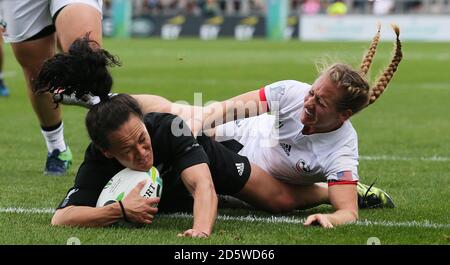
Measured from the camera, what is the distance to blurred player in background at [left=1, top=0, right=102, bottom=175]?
646 centimetres

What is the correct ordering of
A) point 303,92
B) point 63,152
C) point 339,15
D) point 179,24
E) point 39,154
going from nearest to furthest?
1. point 303,92
2. point 63,152
3. point 39,154
4. point 339,15
5. point 179,24

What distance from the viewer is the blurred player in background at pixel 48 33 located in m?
6.46

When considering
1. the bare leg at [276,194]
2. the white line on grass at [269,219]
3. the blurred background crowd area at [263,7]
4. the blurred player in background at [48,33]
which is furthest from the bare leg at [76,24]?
the blurred background crowd area at [263,7]

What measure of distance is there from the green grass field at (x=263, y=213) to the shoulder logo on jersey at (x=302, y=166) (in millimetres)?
296

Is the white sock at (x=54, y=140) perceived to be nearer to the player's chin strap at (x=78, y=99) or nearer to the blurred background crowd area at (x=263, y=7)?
the player's chin strap at (x=78, y=99)

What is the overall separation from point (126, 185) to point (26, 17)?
2369mm

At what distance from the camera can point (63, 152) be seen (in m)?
7.43

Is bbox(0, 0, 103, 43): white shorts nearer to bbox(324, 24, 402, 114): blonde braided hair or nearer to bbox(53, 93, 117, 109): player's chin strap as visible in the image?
bbox(53, 93, 117, 109): player's chin strap

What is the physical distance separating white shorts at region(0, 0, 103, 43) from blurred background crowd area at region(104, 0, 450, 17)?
1255 inches

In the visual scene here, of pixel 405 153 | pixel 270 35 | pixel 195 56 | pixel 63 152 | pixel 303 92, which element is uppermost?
pixel 303 92

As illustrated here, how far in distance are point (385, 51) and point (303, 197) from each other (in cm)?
1987

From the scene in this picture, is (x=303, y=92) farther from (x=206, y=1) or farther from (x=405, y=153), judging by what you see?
(x=206, y=1)

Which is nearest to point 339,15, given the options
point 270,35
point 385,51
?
point 270,35

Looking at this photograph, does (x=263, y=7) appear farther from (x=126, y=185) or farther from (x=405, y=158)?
(x=126, y=185)
